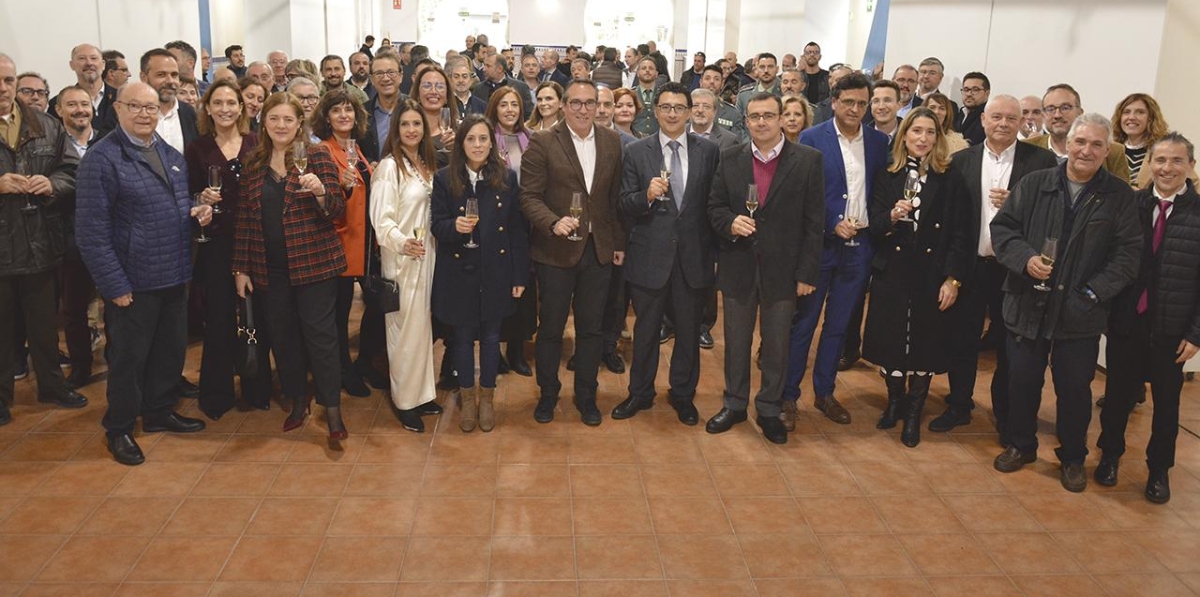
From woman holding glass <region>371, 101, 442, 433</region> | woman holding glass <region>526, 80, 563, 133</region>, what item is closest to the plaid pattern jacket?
woman holding glass <region>371, 101, 442, 433</region>

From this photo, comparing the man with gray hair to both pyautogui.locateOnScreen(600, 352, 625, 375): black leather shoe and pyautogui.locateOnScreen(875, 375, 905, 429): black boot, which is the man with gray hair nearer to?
pyautogui.locateOnScreen(875, 375, 905, 429): black boot

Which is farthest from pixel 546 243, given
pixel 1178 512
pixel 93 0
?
pixel 93 0

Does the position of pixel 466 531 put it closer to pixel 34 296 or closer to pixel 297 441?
pixel 297 441

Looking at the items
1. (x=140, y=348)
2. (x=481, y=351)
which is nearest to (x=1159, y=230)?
(x=481, y=351)

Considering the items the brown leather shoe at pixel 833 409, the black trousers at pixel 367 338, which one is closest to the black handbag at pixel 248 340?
the black trousers at pixel 367 338

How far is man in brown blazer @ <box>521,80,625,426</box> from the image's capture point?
15.2 feet

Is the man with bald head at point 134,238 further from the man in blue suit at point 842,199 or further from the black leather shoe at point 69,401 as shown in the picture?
the man in blue suit at point 842,199

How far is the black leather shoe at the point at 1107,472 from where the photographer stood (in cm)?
437

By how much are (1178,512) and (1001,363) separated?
44.4 inches

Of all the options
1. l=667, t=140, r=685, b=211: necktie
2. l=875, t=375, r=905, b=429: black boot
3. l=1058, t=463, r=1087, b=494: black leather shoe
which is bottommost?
l=1058, t=463, r=1087, b=494: black leather shoe

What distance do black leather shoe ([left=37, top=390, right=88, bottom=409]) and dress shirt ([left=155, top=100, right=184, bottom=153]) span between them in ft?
5.02

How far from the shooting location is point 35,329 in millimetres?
5000

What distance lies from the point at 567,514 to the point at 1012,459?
2.30m

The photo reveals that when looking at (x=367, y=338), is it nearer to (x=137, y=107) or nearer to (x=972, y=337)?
(x=137, y=107)
